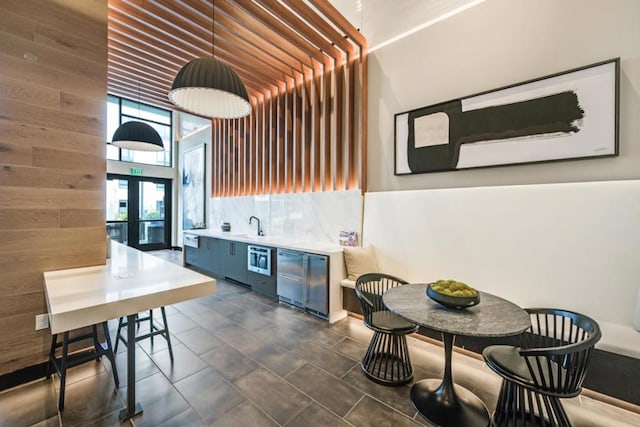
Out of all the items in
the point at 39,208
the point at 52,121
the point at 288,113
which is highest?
the point at 288,113

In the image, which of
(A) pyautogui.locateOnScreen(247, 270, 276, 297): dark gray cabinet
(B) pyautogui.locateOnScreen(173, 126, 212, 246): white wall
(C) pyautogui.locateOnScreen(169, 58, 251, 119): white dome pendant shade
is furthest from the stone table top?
(B) pyautogui.locateOnScreen(173, 126, 212, 246): white wall

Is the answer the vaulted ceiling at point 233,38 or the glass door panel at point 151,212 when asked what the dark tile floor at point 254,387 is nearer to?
the vaulted ceiling at point 233,38

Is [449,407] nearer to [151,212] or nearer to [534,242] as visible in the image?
[534,242]

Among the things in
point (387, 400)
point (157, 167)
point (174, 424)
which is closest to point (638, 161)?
point (387, 400)

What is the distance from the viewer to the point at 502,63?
113 inches

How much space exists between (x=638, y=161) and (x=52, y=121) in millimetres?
4987

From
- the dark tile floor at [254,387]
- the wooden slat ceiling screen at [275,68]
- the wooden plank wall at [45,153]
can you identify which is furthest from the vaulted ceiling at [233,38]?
the dark tile floor at [254,387]

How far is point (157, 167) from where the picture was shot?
27.6 ft

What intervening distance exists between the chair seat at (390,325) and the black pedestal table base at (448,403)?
0.30 meters

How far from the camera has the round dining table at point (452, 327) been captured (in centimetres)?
162

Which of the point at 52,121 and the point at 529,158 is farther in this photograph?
the point at 529,158

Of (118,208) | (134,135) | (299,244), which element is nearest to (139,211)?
(118,208)

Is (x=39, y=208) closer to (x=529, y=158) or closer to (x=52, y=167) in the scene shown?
(x=52, y=167)

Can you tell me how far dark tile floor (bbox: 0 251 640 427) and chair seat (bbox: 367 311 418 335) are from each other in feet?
1.57
